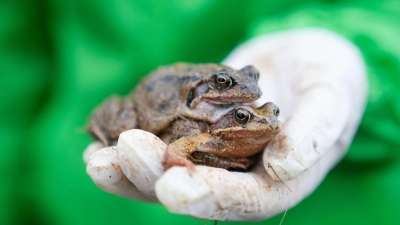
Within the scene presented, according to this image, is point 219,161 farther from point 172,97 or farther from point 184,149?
point 172,97

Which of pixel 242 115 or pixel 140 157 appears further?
pixel 242 115

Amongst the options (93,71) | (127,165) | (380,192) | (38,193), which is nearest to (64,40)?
(93,71)

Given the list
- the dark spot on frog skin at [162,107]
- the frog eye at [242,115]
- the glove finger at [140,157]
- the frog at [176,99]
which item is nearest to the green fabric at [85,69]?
the frog at [176,99]

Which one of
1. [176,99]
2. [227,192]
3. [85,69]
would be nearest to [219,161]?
[227,192]

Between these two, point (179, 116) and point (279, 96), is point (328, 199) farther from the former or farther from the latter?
point (179, 116)

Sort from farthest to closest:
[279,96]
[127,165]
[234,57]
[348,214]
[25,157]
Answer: [25,157] < [234,57] < [348,214] < [279,96] < [127,165]

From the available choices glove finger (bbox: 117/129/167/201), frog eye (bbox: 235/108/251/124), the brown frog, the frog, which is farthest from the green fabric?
glove finger (bbox: 117/129/167/201)

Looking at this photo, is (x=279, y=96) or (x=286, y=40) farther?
(x=286, y=40)
